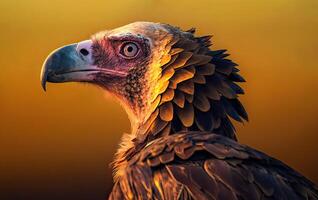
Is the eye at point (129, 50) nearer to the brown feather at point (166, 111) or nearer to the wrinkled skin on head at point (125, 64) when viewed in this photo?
the wrinkled skin on head at point (125, 64)

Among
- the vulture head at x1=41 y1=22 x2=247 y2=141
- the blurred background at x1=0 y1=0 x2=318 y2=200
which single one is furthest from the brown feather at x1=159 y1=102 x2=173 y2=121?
the blurred background at x1=0 y1=0 x2=318 y2=200

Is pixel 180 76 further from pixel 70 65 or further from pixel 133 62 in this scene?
pixel 70 65

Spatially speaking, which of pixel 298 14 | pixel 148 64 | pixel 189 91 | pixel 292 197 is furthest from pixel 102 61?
pixel 298 14

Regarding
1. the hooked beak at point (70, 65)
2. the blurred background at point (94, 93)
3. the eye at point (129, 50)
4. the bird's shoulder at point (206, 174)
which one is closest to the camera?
the bird's shoulder at point (206, 174)

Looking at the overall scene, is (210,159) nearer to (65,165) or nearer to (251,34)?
(251,34)

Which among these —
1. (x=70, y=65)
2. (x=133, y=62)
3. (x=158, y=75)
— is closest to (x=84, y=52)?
(x=70, y=65)

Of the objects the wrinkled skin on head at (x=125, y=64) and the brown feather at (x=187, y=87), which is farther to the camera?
the wrinkled skin on head at (x=125, y=64)

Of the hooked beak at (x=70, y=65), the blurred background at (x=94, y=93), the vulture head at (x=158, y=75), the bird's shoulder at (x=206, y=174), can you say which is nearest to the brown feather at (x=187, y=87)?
the vulture head at (x=158, y=75)

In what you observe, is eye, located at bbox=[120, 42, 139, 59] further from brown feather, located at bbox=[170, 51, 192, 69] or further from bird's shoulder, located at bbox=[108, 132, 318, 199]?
bird's shoulder, located at bbox=[108, 132, 318, 199]

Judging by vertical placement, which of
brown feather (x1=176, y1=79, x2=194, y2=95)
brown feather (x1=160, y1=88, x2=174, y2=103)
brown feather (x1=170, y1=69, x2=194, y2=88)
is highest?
brown feather (x1=170, y1=69, x2=194, y2=88)
